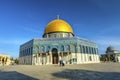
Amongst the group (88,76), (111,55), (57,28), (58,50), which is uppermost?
(57,28)

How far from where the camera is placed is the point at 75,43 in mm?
36188

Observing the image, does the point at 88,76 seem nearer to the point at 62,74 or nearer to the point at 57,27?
the point at 62,74

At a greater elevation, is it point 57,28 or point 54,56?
point 57,28

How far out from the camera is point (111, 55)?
73.8 meters

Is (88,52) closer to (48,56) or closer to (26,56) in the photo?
(48,56)

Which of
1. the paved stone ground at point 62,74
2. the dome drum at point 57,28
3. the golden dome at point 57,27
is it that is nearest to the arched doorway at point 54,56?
the dome drum at point 57,28

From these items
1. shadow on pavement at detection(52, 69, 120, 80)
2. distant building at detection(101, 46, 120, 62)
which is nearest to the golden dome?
shadow on pavement at detection(52, 69, 120, 80)

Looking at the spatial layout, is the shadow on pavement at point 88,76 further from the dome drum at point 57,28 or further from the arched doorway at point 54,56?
the dome drum at point 57,28

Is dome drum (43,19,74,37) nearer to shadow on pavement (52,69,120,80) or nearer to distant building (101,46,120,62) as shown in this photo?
shadow on pavement (52,69,120,80)

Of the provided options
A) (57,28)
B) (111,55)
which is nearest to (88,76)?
(57,28)

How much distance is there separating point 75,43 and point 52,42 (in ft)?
20.0

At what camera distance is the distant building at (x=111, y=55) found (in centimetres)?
6994

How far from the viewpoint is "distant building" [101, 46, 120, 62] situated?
6994 cm

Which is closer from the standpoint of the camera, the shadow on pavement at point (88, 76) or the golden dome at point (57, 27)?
the shadow on pavement at point (88, 76)
